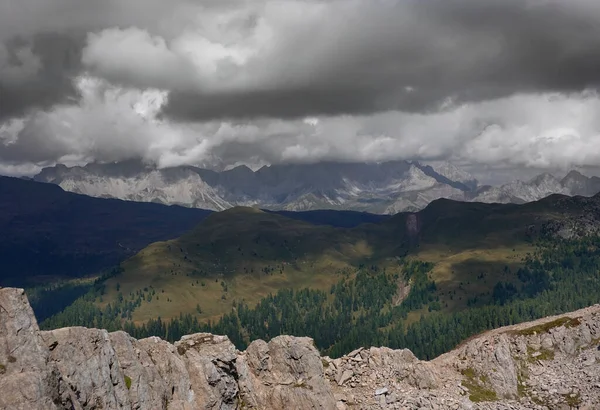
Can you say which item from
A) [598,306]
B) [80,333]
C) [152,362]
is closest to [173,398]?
[152,362]

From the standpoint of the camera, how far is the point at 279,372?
93250 millimetres

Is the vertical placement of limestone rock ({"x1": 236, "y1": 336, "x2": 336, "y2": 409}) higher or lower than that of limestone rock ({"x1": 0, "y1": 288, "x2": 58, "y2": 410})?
lower

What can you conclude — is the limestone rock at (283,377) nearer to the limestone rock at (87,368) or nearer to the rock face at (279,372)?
the rock face at (279,372)

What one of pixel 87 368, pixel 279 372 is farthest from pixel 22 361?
pixel 279 372

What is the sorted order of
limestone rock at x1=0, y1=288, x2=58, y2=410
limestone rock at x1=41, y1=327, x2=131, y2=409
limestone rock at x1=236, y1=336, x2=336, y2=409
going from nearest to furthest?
limestone rock at x1=0, y1=288, x2=58, y2=410, limestone rock at x1=41, y1=327, x2=131, y2=409, limestone rock at x1=236, y1=336, x2=336, y2=409

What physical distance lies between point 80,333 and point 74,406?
9.54m

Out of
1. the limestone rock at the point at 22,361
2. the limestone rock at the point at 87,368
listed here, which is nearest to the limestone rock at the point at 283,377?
the limestone rock at the point at 87,368

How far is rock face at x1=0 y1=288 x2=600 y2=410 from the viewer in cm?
5688

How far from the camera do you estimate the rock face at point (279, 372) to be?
5688 centimetres

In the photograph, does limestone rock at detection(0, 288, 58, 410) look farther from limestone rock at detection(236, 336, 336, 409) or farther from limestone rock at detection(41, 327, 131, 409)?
limestone rock at detection(236, 336, 336, 409)

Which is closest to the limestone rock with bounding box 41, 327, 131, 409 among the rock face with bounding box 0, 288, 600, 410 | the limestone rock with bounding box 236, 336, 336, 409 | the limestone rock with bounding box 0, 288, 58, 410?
the rock face with bounding box 0, 288, 600, 410

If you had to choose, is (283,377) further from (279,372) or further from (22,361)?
(22,361)

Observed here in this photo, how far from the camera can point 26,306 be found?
58438 mm

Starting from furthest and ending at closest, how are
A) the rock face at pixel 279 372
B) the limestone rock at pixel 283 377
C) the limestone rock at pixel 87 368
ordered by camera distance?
1. the limestone rock at pixel 283 377
2. the limestone rock at pixel 87 368
3. the rock face at pixel 279 372
